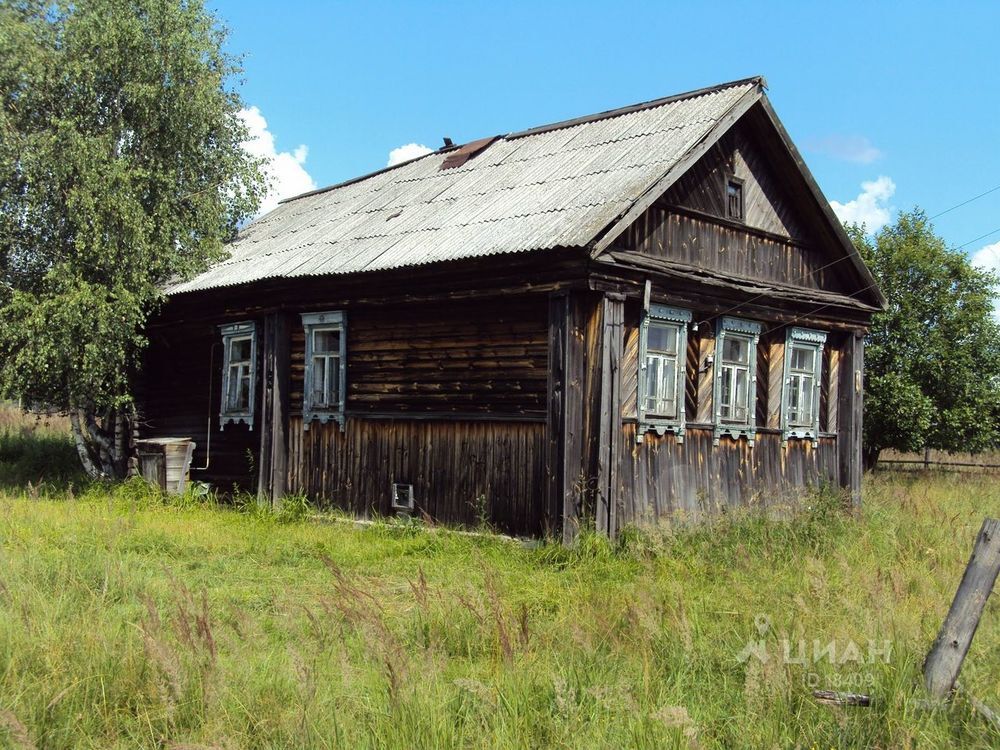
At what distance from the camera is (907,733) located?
150 inches

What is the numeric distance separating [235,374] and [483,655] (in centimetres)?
910

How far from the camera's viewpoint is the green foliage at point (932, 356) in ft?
61.3

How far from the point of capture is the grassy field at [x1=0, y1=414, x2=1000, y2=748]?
400 cm

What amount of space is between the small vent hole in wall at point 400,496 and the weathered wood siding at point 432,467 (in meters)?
0.07

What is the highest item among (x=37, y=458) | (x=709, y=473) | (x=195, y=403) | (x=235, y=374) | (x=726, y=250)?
(x=726, y=250)

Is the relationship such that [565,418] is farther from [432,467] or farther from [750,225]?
[750,225]

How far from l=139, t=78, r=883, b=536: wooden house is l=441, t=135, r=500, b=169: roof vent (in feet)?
0.91

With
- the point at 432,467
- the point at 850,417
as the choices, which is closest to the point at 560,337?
the point at 432,467

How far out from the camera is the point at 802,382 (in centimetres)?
1263

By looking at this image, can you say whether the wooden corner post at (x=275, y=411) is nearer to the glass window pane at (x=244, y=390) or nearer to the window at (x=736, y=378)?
the glass window pane at (x=244, y=390)

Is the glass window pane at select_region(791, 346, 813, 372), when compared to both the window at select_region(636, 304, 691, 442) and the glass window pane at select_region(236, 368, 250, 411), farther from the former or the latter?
the glass window pane at select_region(236, 368, 250, 411)

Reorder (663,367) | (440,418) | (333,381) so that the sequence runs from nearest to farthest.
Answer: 1. (663,367)
2. (440,418)
3. (333,381)

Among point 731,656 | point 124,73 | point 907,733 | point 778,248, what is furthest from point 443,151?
point 907,733

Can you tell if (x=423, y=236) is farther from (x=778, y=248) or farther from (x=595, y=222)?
(x=778, y=248)
